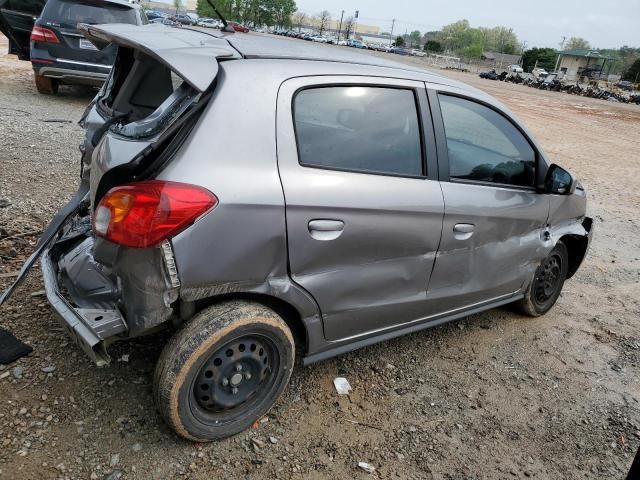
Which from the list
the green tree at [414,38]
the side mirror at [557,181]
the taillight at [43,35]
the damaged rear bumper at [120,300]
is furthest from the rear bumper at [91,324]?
the green tree at [414,38]

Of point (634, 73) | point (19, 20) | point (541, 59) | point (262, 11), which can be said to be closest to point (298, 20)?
point (262, 11)

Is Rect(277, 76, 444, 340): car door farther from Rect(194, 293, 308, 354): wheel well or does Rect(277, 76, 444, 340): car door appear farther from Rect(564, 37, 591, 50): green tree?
Rect(564, 37, 591, 50): green tree

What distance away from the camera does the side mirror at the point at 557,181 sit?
348 centimetres

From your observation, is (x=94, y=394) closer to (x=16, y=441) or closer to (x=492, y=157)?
(x=16, y=441)

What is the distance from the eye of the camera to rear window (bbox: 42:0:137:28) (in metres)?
8.44

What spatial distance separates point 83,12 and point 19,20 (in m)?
2.03

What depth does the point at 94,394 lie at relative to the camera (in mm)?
2670

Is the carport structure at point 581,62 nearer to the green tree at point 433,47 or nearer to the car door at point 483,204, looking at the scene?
the green tree at point 433,47

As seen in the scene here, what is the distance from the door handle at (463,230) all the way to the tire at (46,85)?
30.0 ft

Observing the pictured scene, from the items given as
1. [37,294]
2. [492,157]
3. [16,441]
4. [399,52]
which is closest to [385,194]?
[492,157]

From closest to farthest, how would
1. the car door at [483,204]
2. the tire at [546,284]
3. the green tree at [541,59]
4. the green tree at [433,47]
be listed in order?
the car door at [483,204] → the tire at [546,284] → the green tree at [541,59] → the green tree at [433,47]

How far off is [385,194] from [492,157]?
1.09m

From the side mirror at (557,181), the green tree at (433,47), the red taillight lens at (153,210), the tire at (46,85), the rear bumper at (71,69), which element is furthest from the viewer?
the green tree at (433,47)

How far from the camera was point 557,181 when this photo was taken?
349 centimetres
